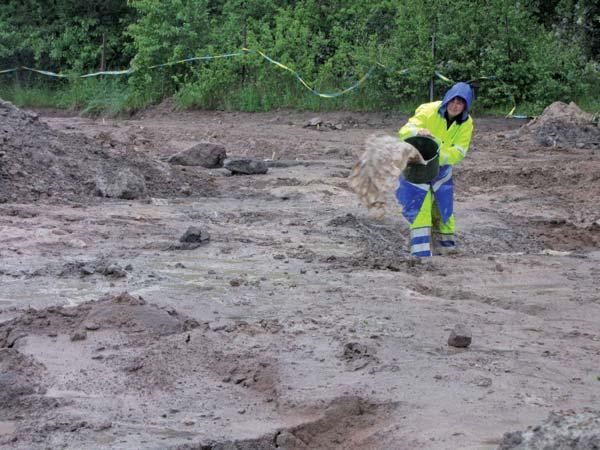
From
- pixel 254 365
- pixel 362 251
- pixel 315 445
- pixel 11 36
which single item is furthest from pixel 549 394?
pixel 11 36

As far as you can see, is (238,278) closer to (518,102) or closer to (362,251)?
(362,251)

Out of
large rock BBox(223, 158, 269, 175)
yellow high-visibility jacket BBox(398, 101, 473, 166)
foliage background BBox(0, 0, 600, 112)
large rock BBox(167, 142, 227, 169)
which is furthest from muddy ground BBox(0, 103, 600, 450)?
foliage background BBox(0, 0, 600, 112)

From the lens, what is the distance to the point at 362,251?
29.4 ft

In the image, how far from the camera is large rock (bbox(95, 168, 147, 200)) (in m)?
11.2

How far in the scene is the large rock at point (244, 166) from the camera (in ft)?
44.4

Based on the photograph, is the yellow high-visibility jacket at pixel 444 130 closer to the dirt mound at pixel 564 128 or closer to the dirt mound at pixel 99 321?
the dirt mound at pixel 99 321

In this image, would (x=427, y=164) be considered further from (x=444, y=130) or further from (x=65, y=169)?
(x=65, y=169)

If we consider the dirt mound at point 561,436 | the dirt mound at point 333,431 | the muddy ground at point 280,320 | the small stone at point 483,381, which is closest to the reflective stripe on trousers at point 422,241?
the muddy ground at point 280,320

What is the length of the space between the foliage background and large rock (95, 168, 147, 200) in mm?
8716

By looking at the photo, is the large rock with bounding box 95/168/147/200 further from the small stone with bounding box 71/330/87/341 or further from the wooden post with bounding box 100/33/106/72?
the wooden post with bounding box 100/33/106/72

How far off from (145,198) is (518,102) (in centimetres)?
980

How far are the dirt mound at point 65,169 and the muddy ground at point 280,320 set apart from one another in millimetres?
60

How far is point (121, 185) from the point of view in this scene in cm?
1131

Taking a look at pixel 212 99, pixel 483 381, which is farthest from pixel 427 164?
pixel 212 99
